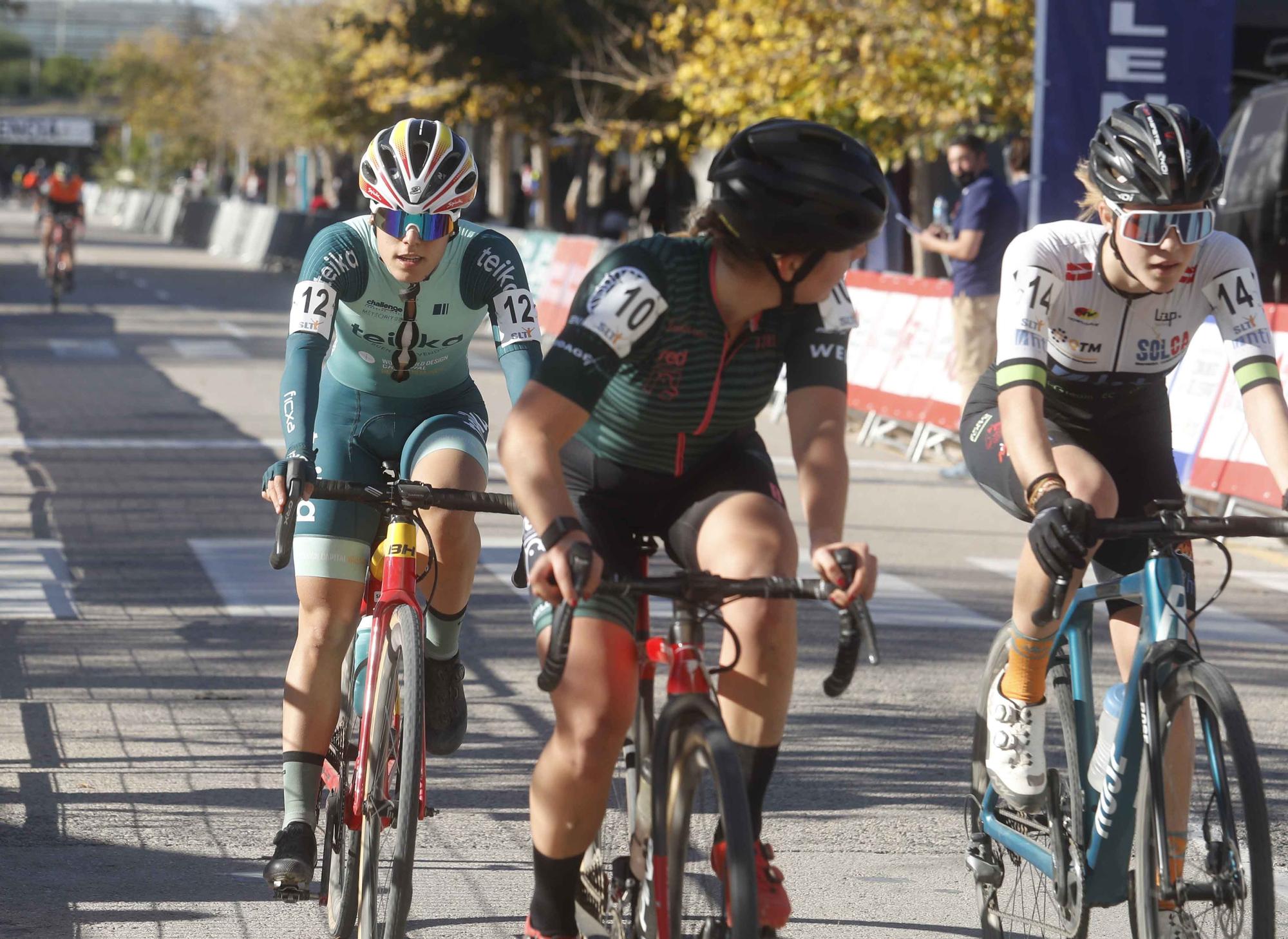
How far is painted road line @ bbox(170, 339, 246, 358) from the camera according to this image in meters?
21.8

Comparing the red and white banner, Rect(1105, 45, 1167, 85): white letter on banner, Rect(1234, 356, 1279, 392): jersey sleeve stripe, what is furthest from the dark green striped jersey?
Rect(1105, 45, 1167, 85): white letter on banner

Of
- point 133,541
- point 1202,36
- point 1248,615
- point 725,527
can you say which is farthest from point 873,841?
point 1202,36

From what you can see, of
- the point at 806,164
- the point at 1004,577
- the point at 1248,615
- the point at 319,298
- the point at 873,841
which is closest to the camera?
the point at 806,164

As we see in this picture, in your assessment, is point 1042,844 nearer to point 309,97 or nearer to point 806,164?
point 806,164

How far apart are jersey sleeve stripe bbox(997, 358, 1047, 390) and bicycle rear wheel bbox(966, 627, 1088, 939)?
2.22ft

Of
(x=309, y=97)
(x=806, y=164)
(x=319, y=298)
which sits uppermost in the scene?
(x=806, y=164)

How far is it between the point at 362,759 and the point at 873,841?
1856 mm

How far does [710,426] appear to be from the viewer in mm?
4074

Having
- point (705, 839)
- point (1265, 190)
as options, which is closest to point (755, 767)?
point (705, 839)

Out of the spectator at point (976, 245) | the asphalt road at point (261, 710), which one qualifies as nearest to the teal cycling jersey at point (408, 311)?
the asphalt road at point (261, 710)

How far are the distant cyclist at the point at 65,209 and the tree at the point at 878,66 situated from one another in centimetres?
1062

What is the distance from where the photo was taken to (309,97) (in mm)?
56094

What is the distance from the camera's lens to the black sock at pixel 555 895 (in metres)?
3.96

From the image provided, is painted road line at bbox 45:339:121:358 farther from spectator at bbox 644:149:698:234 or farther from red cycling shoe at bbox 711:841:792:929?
red cycling shoe at bbox 711:841:792:929
